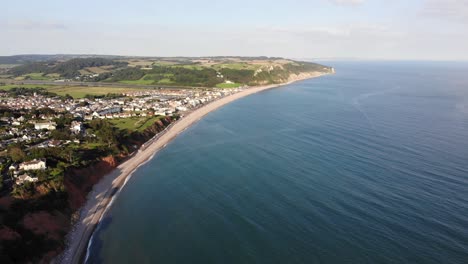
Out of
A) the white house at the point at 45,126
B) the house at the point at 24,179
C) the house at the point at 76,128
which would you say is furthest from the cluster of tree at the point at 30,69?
the house at the point at 24,179

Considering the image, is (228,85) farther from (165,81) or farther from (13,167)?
(13,167)

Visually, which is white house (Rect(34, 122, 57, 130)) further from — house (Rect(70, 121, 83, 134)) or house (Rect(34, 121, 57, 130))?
house (Rect(70, 121, 83, 134))

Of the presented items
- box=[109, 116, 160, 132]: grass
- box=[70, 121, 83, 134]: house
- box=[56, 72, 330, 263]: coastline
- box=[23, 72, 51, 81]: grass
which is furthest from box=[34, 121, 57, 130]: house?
box=[23, 72, 51, 81]: grass

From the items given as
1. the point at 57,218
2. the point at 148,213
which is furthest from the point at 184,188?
the point at 57,218

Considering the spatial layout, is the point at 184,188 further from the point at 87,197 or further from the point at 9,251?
the point at 9,251

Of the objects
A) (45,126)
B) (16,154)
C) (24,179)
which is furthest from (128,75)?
(24,179)
